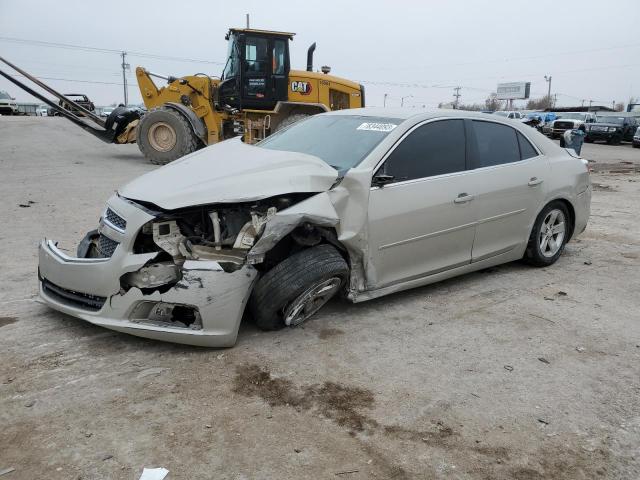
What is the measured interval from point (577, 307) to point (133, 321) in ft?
11.2

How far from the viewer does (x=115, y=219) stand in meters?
3.56

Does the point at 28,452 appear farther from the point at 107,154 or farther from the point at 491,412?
the point at 107,154

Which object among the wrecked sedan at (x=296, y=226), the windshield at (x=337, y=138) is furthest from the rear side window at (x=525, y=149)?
the windshield at (x=337, y=138)

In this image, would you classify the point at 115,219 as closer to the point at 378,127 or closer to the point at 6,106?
the point at 378,127

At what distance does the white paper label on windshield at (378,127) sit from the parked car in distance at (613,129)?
30.5 m

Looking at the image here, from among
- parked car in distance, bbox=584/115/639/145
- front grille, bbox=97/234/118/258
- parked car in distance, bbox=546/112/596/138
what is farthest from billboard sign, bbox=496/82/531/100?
front grille, bbox=97/234/118/258

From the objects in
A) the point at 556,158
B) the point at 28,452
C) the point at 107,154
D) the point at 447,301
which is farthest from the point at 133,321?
the point at 107,154

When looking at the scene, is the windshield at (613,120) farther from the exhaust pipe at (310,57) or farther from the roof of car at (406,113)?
the roof of car at (406,113)

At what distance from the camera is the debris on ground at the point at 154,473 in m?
2.28

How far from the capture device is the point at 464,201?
Answer: 437cm

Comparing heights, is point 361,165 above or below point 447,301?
above

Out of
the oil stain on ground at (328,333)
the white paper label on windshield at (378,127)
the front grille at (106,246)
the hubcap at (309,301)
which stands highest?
the white paper label on windshield at (378,127)

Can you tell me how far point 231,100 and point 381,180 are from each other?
984 cm

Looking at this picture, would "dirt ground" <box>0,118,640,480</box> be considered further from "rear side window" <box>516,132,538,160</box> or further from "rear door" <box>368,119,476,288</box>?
"rear side window" <box>516,132,538,160</box>
